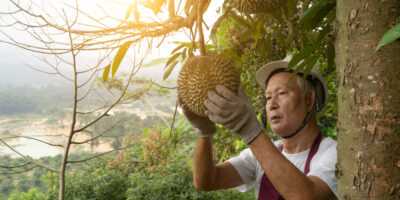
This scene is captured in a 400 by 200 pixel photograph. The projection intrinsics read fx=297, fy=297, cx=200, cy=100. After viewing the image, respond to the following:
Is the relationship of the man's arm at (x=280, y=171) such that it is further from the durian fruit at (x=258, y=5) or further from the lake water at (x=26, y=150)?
the lake water at (x=26, y=150)

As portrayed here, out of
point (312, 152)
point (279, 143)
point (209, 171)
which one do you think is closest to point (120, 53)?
point (209, 171)

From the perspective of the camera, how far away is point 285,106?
3.96 ft

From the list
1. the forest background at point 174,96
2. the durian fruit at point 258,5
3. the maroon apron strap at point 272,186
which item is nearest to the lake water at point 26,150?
the forest background at point 174,96

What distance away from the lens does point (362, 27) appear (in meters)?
0.53

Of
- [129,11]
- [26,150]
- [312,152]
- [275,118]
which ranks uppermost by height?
[129,11]

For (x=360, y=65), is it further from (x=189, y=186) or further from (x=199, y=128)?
(x=189, y=186)

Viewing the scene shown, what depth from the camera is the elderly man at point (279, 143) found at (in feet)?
2.48


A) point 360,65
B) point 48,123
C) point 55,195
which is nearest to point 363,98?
point 360,65

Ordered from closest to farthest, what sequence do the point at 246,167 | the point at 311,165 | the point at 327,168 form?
the point at 327,168 < the point at 311,165 < the point at 246,167

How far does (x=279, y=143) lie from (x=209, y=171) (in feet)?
1.53

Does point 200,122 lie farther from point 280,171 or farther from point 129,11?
point 129,11

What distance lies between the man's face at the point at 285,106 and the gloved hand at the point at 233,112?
456mm

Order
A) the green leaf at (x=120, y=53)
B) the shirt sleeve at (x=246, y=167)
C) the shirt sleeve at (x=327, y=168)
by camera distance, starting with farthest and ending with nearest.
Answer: the shirt sleeve at (x=246, y=167) < the shirt sleeve at (x=327, y=168) < the green leaf at (x=120, y=53)

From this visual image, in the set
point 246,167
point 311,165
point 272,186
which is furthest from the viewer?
point 246,167
